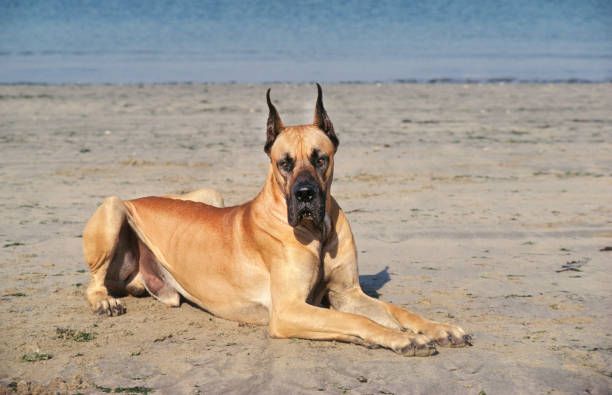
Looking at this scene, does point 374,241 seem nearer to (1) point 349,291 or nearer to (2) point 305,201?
(1) point 349,291

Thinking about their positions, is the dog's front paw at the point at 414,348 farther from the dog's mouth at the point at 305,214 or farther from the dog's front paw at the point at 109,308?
the dog's front paw at the point at 109,308

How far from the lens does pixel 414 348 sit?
13.8 ft

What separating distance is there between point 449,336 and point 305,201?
118 cm

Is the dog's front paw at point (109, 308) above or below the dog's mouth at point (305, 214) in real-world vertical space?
below

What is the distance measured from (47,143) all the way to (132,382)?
31.6 ft

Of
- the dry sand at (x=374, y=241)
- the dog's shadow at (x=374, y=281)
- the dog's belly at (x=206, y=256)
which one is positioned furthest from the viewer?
the dog's shadow at (x=374, y=281)

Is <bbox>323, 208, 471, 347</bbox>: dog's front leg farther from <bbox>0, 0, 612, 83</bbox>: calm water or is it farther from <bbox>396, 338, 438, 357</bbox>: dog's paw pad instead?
<bbox>0, 0, 612, 83</bbox>: calm water

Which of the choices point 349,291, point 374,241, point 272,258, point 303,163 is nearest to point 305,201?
point 303,163

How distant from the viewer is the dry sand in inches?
159

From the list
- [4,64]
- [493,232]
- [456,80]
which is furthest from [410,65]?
[493,232]

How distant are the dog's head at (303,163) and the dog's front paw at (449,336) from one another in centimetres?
95

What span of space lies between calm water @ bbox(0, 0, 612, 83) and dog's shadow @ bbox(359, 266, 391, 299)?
1857cm

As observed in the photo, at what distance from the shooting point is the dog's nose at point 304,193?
4.36 meters

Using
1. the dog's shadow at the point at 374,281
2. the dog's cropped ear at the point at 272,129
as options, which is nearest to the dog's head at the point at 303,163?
the dog's cropped ear at the point at 272,129
